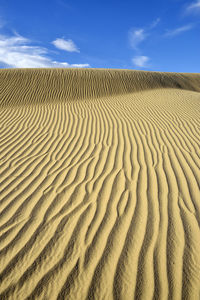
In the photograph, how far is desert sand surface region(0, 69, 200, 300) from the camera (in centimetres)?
168

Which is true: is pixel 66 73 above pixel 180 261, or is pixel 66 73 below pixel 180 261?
above

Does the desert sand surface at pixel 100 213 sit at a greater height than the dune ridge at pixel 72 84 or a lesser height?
lesser

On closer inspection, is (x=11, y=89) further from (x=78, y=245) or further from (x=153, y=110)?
(x=78, y=245)

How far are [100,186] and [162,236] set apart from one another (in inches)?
46.8

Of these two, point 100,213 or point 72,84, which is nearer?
point 100,213

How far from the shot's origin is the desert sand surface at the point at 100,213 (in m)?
1.68

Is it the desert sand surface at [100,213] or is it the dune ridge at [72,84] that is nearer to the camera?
the desert sand surface at [100,213]

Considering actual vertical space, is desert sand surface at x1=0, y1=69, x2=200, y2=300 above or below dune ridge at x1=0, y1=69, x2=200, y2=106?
below

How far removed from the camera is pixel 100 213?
8.06 feet

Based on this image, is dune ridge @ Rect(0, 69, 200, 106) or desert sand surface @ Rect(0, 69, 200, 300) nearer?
desert sand surface @ Rect(0, 69, 200, 300)

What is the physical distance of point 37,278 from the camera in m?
1.69

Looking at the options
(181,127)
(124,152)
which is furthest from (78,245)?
(181,127)

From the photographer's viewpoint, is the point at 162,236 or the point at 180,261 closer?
the point at 180,261

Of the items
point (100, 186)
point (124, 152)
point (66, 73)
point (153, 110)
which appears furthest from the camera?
point (66, 73)
